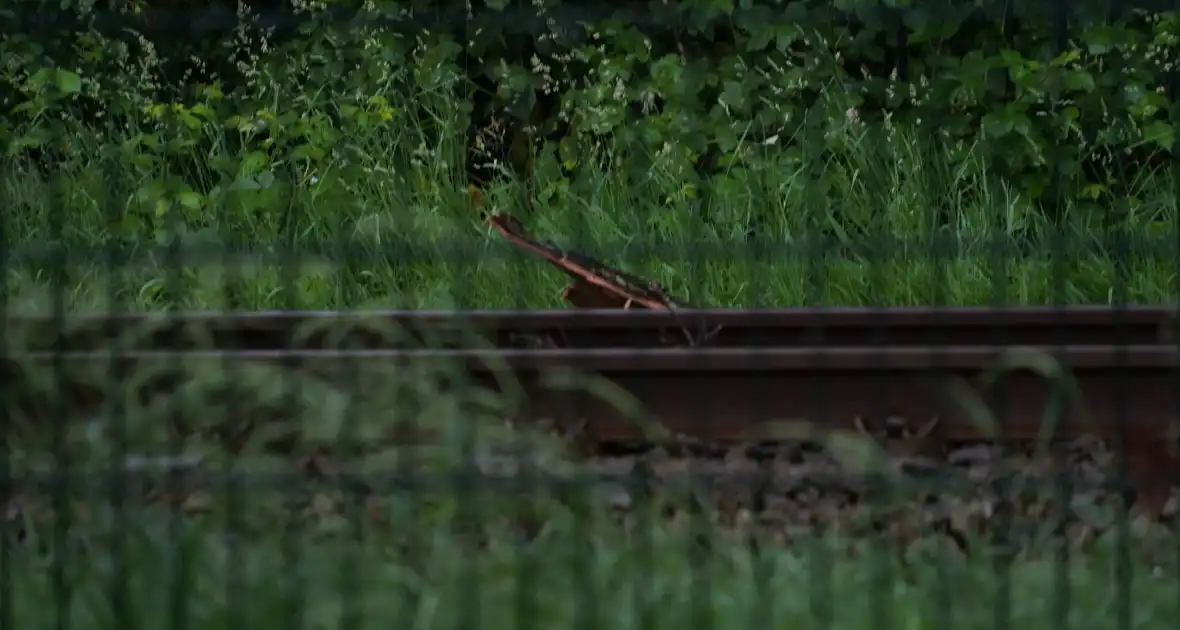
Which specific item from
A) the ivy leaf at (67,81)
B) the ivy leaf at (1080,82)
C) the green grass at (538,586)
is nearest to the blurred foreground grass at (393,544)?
the green grass at (538,586)

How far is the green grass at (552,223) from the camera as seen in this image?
2.85 metres

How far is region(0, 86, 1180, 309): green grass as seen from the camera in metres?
2.85

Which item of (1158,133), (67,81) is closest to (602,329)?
(1158,133)

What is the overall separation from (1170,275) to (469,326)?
1569 millimetres

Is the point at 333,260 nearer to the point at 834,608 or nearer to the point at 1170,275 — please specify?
the point at 834,608

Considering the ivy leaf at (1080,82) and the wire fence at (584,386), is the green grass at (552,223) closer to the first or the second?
the wire fence at (584,386)

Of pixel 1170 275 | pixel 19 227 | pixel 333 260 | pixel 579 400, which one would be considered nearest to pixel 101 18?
pixel 333 260

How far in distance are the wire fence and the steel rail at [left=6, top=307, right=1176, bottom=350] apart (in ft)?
0.04

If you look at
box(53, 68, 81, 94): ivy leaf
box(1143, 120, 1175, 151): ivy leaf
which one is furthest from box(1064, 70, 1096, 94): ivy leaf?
box(53, 68, 81, 94): ivy leaf

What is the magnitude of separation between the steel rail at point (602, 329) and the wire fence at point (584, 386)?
0.04 ft

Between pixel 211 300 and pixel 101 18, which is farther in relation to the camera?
pixel 211 300

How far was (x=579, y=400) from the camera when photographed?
341 centimetres

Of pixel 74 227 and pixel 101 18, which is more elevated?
pixel 101 18

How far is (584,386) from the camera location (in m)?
3.31
